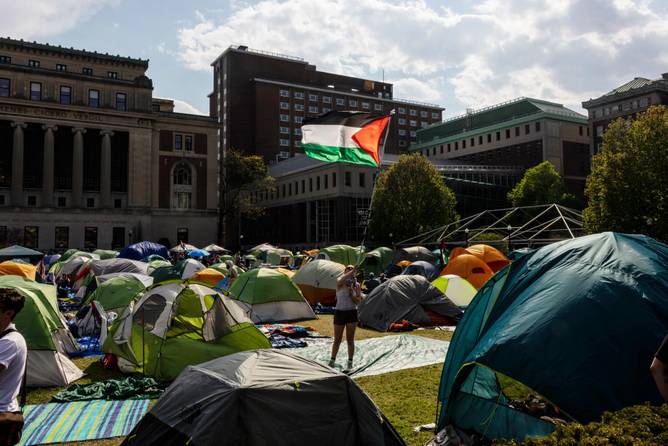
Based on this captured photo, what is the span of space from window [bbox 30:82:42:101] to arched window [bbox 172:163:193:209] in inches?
661

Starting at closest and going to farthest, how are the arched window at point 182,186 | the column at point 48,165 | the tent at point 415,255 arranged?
the tent at point 415,255 < the column at point 48,165 < the arched window at point 182,186

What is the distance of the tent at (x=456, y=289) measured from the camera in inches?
795

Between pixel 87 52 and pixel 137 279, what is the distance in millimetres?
60540

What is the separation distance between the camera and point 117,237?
64.1m

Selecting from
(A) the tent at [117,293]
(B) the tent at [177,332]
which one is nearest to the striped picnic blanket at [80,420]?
(B) the tent at [177,332]

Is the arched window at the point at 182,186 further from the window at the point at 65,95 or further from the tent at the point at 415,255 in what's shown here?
the tent at the point at 415,255

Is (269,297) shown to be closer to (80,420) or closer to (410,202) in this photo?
(80,420)

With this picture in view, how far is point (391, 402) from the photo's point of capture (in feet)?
29.7

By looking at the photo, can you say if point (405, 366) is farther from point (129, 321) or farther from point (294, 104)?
point (294, 104)

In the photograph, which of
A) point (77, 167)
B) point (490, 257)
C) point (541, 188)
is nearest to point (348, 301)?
point (490, 257)

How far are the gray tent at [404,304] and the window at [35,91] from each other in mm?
58543

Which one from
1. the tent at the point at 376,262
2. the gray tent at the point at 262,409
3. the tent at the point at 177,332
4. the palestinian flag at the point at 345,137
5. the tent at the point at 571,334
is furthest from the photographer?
the tent at the point at 376,262

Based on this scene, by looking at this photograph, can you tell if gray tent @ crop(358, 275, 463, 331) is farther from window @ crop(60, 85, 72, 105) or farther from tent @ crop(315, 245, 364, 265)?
window @ crop(60, 85, 72, 105)

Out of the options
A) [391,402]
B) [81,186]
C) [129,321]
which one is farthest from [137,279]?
[81,186]
